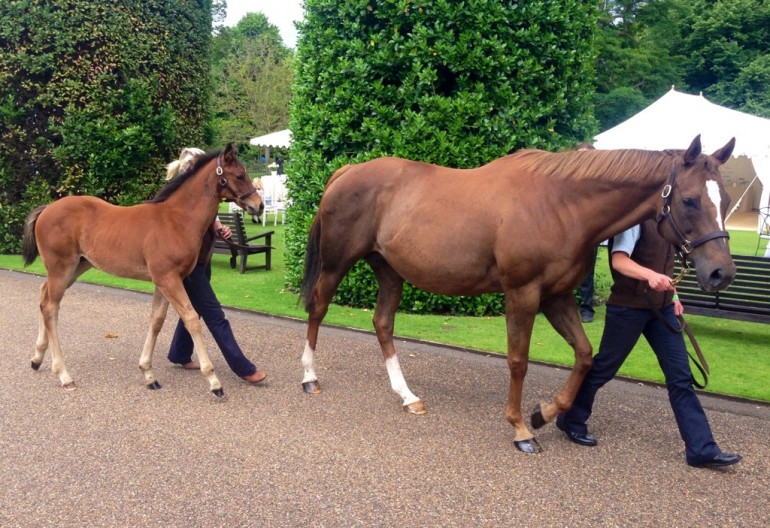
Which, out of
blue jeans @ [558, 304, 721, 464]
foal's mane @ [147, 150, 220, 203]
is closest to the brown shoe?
foal's mane @ [147, 150, 220, 203]

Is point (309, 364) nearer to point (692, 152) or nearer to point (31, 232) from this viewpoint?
point (31, 232)

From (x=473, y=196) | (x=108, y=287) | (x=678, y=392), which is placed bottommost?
(x=108, y=287)

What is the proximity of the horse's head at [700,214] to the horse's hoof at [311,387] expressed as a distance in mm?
3062

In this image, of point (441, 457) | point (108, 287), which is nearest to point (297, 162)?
point (108, 287)

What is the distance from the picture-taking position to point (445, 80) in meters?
7.89

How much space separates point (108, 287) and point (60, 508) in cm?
745

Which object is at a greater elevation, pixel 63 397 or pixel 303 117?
pixel 303 117

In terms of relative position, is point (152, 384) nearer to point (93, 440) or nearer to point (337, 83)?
point (93, 440)

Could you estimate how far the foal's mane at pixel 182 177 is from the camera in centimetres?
543

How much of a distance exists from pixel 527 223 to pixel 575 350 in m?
0.92

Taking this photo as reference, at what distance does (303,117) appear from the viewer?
336 inches

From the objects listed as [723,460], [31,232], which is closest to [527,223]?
[723,460]

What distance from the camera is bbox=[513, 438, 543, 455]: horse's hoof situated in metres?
4.16

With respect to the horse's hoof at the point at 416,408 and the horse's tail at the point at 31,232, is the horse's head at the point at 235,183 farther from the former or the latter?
the horse's hoof at the point at 416,408
